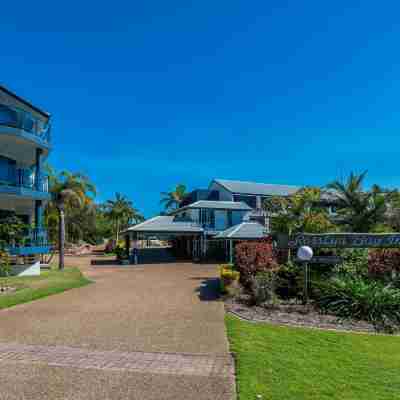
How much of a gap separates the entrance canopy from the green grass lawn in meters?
21.6

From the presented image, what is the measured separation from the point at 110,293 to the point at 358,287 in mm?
8960

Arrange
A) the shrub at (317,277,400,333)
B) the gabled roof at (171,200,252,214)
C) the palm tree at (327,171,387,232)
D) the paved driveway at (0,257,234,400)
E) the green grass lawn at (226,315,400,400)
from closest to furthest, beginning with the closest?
1. the green grass lawn at (226,315,400,400)
2. the paved driveway at (0,257,234,400)
3. the shrub at (317,277,400,333)
4. the palm tree at (327,171,387,232)
5. the gabled roof at (171,200,252,214)

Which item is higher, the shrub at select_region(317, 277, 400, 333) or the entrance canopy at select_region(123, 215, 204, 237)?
the entrance canopy at select_region(123, 215, 204, 237)

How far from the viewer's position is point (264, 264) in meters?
12.2

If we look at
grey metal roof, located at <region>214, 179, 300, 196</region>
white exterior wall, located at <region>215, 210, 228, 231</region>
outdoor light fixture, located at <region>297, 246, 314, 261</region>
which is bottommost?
outdoor light fixture, located at <region>297, 246, 314, 261</region>

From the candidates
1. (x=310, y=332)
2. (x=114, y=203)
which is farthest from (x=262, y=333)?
(x=114, y=203)

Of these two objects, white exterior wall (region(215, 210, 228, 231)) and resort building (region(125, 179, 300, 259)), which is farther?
white exterior wall (region(215, 210, 228, 231))

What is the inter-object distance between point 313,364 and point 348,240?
664 cm

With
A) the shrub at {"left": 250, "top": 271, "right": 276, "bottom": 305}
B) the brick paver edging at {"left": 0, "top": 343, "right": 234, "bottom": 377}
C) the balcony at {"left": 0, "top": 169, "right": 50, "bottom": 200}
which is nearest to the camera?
the brick paver edging at {"left": 0, "top": 343, "right": 234, "bottom": 377}

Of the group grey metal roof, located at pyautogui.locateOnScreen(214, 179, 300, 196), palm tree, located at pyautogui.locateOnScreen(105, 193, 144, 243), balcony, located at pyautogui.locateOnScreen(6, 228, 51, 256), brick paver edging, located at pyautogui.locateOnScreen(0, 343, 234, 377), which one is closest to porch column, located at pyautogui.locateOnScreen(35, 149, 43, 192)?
→ balcony, located at pyautogui.locateOnScreen(6, 228, 51, 256)

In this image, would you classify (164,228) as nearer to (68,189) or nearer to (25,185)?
(68,189)

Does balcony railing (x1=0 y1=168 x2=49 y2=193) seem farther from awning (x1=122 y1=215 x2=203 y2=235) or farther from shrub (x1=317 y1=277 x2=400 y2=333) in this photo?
shrub (x1=317 y1=277 x2=400 y2=333)

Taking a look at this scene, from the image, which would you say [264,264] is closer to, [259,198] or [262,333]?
[262,333]

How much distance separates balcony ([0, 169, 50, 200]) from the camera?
16500 mm
